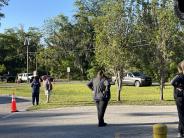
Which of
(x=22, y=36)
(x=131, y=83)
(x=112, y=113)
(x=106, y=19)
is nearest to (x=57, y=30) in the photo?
(x=22, y=36)

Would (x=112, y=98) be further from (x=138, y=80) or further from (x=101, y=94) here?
(x=138, y=80)

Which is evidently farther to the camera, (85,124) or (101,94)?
(85,124)

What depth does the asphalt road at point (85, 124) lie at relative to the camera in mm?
14359

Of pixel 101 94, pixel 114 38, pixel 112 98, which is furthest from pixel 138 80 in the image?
pixel 101 94

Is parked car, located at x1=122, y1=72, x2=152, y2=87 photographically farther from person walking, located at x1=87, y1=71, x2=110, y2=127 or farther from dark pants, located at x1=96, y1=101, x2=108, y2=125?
dark pants, located at x1=96, y1=101, x2=108, y2=125

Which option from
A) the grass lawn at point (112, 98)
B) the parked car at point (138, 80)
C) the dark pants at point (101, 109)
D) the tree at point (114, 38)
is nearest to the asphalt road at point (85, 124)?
the dark pants at point (101, 109)

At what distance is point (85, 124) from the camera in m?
17.1

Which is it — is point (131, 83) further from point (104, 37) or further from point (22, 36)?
point (22, 36)

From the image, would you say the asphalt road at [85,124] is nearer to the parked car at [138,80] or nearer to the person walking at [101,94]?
the person walking at [101,94]

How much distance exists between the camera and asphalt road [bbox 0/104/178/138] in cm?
1436

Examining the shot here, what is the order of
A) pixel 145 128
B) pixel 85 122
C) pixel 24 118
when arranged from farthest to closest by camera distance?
pixel 24 118 → pixel 85 122 → pixel 145 128

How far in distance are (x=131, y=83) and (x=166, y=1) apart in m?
25.7

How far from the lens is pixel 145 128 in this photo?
15609mm

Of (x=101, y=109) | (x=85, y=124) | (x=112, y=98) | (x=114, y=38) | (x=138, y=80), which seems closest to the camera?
(x=101, y=109)
